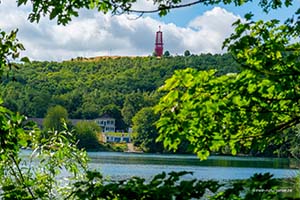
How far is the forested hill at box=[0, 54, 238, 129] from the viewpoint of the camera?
10550cm

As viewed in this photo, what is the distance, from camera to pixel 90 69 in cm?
15088

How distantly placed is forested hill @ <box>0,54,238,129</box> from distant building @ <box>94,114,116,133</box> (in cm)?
115

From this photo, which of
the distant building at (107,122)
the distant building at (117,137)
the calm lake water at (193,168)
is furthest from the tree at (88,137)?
the distant building at (107,122)

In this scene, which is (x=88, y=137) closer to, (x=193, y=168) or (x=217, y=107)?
(x=193, y=168)

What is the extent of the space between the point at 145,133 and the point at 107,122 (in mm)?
23140

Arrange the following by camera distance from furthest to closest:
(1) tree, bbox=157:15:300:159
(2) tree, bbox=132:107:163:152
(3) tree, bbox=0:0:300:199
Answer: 1. (2) tree, bbox=132:107:163:152
2. (1) tree, bbox=157:15:300:159
3. (3) tree, bbox=0:0:300:199

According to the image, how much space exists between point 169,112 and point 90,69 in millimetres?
148175

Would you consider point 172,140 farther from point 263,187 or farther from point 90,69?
point 90,69

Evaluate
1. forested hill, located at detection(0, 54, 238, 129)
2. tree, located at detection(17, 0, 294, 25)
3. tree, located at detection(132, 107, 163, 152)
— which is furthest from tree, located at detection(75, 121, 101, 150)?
tree, located at detection(17, 0, 294, 25)

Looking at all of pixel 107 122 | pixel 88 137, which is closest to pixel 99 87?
pixel 107 122

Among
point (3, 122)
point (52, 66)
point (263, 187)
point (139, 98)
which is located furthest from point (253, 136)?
point (52, 66)

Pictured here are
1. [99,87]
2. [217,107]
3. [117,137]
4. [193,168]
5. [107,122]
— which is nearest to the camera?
[217,107]

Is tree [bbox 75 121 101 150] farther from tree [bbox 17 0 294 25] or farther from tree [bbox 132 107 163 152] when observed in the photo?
tree [bbox 17 0 294 25]

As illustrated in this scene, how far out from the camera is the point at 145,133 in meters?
94.7
